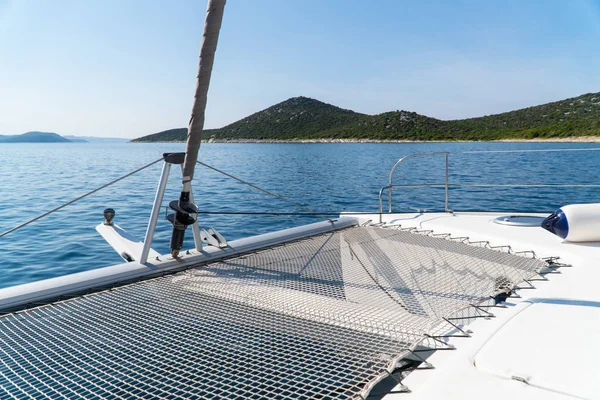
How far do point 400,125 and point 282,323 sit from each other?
7210cm

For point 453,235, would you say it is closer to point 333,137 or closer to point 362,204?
point 362,204

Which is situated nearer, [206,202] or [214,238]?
[214,238]

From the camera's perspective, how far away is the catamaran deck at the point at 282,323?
1517 millimetres

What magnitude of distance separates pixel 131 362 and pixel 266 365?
0.51m

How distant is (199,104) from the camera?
223 cm

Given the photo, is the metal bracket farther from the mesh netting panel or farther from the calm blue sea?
the calm blue sea

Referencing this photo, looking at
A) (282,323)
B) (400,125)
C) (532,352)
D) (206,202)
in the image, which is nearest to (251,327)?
(282,323)

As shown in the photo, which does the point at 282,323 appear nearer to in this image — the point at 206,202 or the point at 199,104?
the point at 199,104

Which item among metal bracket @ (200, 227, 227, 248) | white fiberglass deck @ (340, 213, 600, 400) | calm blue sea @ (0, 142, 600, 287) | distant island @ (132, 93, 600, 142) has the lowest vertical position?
calm blue sea @ (0, 142, 600, 287)

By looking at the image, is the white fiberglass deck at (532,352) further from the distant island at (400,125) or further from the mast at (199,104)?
the distant island at (400,125)

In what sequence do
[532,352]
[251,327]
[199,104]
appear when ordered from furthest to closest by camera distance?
[199,104], [251,327], [532,352]

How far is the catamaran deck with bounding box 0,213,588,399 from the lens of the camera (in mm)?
1517

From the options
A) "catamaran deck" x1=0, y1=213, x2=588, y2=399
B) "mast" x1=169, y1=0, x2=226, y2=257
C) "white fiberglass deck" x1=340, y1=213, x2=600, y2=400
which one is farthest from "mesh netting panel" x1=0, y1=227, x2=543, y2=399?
"mast" x1=169, y1=0, x2=226, y2=257

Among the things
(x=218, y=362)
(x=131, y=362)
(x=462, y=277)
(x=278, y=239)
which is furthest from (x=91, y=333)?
(x=462, y=277)
